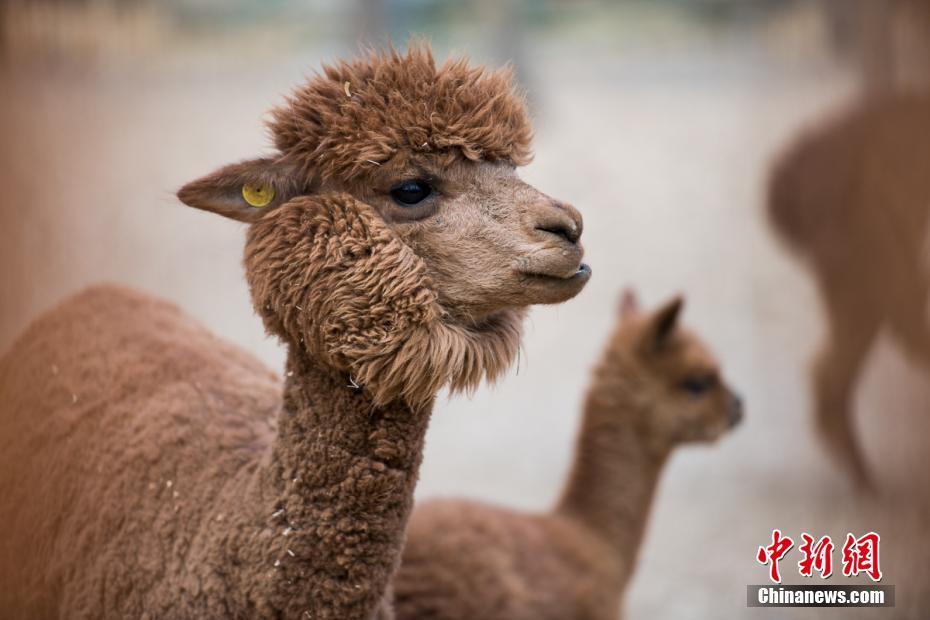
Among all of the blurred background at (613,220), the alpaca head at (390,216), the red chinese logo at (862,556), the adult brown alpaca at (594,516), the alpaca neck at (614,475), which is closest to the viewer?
the alpaca head at (390,216)

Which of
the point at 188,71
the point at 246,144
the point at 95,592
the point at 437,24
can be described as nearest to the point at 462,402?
the point at 246,144

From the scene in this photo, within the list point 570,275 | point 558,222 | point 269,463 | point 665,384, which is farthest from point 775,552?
point 269,463

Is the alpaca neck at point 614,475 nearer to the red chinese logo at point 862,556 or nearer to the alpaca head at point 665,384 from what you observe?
the alpaca head at point 665,384

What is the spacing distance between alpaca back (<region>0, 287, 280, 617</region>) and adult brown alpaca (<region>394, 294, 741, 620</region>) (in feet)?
3.25

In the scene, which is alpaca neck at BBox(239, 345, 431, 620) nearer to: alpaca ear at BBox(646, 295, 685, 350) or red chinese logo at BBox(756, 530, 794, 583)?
alpaca ear at BBox(646, 295, 685, 350)

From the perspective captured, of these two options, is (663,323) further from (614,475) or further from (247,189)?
A: (247,189)

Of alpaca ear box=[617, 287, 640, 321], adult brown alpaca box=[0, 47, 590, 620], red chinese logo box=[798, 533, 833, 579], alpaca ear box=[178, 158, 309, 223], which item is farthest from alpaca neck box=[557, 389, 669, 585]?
alpaca ear box=[178, 158, 309, 223]

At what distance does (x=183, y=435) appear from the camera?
2.85m

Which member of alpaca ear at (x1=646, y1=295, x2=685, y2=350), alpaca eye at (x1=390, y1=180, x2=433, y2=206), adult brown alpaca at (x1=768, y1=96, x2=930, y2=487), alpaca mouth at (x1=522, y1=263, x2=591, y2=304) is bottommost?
alpaca mouth at (x1=522, y1=263, x2=591, y2=304)

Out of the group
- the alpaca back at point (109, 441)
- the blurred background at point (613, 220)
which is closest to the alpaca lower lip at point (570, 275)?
the blurred background at point (613, 220)

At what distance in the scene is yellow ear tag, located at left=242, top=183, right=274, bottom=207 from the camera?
2469 mm

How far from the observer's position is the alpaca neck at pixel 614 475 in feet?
13.8

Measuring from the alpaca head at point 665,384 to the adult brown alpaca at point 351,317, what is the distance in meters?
1.91

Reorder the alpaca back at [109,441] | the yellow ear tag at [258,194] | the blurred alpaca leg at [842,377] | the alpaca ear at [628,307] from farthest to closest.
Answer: the blurred alpaca leg at [842,377] < the alpaca ear at [628,307] < the alpaca back at [109,441] < the yellow ear tag at [258,194]
